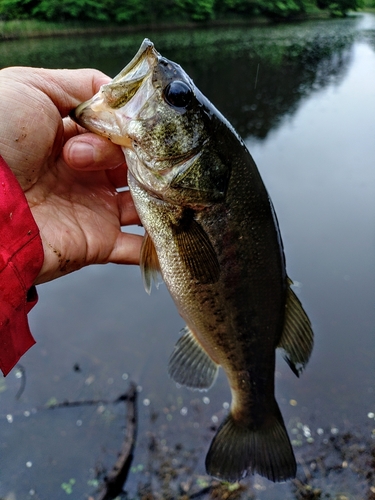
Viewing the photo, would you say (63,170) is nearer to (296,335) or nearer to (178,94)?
(178,94)

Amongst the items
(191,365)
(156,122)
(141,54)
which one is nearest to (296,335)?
(191,365)

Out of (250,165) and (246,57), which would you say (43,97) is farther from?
(246,57)

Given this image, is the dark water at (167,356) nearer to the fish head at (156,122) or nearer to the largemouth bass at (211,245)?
the largemouth bass at (211,245)

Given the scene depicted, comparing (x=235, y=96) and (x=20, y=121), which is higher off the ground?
(x=20, y=121)

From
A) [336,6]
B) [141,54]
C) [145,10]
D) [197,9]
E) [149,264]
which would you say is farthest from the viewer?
[336,6]

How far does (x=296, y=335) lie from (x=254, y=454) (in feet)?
2.47

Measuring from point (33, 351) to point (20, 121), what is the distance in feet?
12.1

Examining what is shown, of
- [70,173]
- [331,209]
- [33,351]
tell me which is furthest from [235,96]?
[70,173]

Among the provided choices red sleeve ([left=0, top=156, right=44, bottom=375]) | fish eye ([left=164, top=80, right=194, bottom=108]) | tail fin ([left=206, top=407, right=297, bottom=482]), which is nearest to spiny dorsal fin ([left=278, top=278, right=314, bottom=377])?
tail fin ([left=206, top=407, right=297, bottom=482])

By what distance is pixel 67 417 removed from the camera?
3.83m

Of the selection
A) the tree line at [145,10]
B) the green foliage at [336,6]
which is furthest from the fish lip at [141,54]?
the green foliage at [336,6]

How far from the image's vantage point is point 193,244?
73.2 inches

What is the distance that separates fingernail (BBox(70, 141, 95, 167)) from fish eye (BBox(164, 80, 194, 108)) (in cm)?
46

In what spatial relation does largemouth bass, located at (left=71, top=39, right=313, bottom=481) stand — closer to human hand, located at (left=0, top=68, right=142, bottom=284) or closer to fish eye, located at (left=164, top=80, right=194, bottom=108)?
fish eye, located at (left=164, top=80, right=194, bottom=108)
